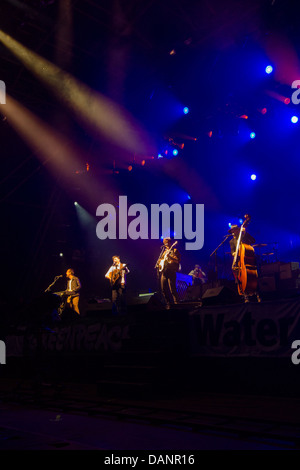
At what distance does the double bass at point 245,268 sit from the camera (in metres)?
9.26

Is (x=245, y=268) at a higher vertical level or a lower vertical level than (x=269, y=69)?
lower

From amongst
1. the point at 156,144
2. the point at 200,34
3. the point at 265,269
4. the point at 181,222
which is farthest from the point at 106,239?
the point at 200,34

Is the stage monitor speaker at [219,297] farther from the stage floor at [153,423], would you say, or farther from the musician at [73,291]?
the musician at [73,291]

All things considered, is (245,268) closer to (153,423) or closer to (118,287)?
(118,287)

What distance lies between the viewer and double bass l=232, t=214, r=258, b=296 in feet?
30.4

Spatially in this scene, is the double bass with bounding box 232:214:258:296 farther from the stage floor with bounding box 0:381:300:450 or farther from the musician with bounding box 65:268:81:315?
the musician with bounding box 65:268:81:315

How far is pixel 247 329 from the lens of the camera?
7223 millimetres

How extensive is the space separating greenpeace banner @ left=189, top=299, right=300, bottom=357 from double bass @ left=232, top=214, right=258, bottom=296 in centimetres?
174

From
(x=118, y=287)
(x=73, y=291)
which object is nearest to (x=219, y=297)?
(x=118, y=287)

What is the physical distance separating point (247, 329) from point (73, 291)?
8.00 metres

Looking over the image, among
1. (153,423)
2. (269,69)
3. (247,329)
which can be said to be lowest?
(153,423)

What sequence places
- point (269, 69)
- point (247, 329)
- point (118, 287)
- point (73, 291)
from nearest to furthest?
1. point (247, 329)
2. point (118, 287)
3. point (73, 291)
4. point (269, 69)

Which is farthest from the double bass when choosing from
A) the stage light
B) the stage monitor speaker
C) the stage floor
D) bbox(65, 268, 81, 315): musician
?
the stage light
